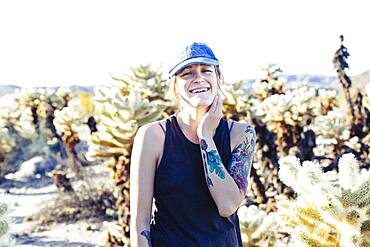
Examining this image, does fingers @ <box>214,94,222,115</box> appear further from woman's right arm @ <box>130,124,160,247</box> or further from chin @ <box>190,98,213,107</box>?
woman's right arm @ <box>130,124,160,247</box>

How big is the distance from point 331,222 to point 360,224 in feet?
0.36

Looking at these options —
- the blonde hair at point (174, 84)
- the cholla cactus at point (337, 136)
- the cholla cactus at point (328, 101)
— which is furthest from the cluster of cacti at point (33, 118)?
the blonde hair at point (174, 84)

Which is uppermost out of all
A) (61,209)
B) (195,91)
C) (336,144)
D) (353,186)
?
(195,91)

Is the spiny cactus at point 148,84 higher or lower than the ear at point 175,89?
higher

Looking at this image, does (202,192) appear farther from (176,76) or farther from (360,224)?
(360,224)

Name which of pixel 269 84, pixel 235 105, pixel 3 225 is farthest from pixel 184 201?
pixel 269 84

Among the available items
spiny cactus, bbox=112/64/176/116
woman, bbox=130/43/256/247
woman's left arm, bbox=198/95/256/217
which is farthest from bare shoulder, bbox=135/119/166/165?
spiny cactus, bbox=112/64/176/116

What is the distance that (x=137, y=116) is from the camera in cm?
521

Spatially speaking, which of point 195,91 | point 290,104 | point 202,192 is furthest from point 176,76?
point 290,104

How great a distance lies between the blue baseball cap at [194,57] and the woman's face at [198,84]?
3cm

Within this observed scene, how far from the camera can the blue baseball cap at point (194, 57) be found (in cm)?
196

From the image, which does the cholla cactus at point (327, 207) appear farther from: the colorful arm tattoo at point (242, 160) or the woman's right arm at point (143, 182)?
the woman's right arm at point (143, 182)

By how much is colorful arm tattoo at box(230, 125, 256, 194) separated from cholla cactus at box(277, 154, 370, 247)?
0.18 meters

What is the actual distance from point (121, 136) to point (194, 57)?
3.09 m
